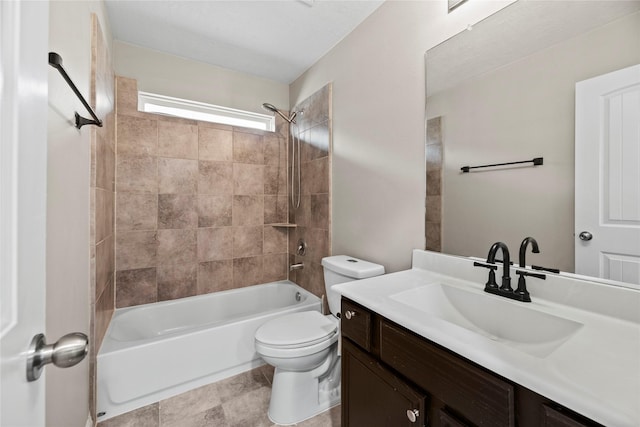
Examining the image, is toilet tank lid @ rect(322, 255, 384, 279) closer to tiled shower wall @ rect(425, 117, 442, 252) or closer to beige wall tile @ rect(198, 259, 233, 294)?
tiled shower wall @ rect(425, 117, 442, 252)

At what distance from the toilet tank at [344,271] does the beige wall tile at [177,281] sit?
1288 millimetres

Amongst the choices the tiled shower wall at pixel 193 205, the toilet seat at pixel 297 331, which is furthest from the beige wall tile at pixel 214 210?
the toilet seat at pixel 297 331

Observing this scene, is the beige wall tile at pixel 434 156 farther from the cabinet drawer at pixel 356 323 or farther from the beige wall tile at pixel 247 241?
the beige wall tile at pixel 247 241

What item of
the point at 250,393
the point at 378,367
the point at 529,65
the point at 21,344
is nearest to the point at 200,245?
the point at 250,393

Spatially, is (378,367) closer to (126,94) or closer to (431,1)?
(431,1)

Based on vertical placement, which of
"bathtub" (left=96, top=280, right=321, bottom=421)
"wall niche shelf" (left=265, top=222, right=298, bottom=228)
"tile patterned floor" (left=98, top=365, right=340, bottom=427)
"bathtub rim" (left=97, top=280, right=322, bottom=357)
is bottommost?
"tile patterned floor" (left=98, top=365, right=340, bottom=427)

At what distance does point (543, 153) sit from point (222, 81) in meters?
2.49

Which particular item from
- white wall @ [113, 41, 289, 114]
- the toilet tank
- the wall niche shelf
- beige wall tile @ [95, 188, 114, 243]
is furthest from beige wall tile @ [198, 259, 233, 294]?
white wall @ [113, 41, 289, 114]

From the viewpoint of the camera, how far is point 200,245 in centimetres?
238

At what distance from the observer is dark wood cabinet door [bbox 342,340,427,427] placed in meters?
0.79

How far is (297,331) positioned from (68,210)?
1.20 meters

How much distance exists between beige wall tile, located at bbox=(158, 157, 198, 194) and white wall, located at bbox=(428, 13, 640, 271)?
1983 millimetres

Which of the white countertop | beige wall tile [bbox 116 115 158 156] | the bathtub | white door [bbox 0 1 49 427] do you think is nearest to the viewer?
white door [bbox 0 1 49 427]

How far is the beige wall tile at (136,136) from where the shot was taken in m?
2.06
